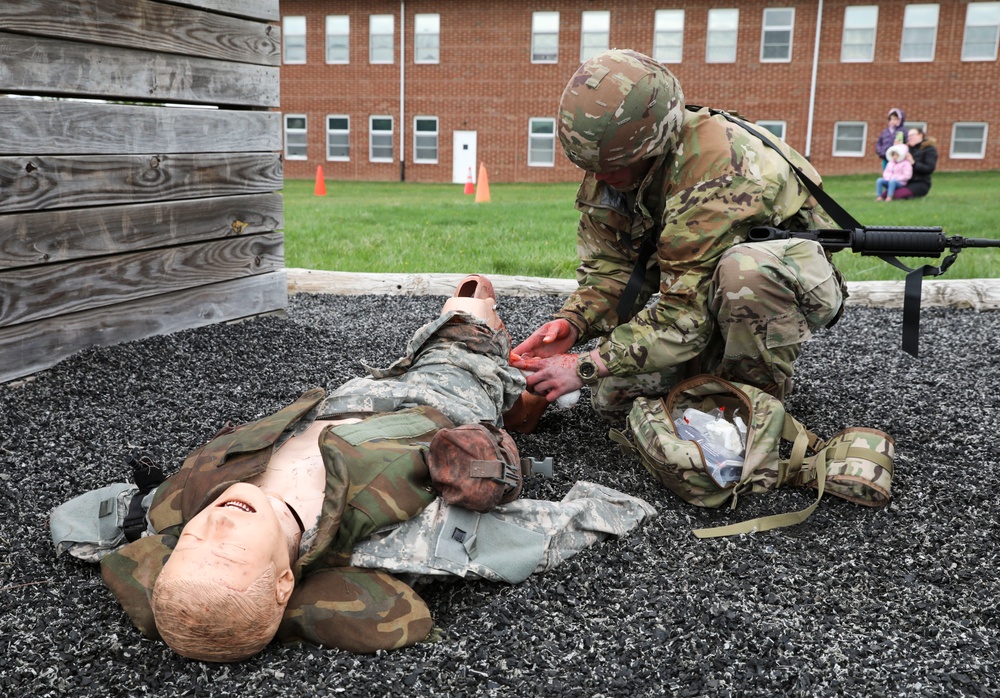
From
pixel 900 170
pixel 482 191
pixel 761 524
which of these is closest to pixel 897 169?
pixel 900 170

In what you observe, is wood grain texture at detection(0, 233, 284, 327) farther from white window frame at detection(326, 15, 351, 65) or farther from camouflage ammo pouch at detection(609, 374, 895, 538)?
white window frame at detection(326, 15, 351, 65)

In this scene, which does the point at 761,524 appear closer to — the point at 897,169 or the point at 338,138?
the point at 897,169

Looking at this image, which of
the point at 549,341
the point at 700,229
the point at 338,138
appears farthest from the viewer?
the point at 338,138

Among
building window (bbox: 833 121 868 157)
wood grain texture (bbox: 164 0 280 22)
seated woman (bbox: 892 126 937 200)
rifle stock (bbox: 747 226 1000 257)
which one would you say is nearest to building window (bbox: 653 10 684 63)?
building window (bbox: 833 121 868 157)

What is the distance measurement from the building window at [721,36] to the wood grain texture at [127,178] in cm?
2155

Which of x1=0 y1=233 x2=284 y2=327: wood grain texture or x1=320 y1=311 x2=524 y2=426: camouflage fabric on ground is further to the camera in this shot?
x1=0 y1=233 x2=284 y2=327: wood grain texture

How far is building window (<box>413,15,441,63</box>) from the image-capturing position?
81.7 ft

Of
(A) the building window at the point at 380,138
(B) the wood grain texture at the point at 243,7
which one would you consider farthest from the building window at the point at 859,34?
(B) the wood grain texture at the point at 243,7

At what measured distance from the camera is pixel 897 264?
3.37 metres

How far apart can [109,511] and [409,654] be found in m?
1.01

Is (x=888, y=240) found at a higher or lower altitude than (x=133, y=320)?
higher

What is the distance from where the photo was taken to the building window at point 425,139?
1020 inches

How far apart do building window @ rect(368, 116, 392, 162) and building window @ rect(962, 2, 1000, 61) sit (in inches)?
626

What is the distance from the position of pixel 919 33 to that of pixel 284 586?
25.7m
